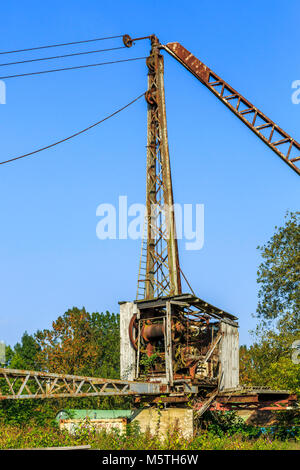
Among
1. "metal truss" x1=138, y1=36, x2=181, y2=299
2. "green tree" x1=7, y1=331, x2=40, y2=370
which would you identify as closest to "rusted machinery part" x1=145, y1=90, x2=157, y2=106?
"metal truss" x1=138, y1=36, x2=181, y2=299

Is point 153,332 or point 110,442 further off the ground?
point 153,332

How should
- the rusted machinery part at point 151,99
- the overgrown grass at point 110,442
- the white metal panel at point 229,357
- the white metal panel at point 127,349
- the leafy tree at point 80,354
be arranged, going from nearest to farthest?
the overgrown grass at point 110,442 < the white metal panel at point 127,349 < the white metal panel at point 229,357 < the rusted machinery part at point 151,99 < the leafy tree at point 80,354

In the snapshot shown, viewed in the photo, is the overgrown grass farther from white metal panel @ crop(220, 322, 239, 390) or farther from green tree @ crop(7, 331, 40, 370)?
green tree @ crop(7, 331, 40, 370)

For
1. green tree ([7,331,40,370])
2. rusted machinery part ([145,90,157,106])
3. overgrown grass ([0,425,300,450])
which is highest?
rusted machinery part ([145,90,157,106])

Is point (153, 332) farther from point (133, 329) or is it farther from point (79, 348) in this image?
point (79, 348)

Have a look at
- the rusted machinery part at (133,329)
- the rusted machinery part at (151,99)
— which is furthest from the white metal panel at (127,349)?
the rusted machinery part at (151,99)

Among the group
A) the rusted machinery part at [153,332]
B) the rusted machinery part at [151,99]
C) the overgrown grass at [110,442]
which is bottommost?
the overgrown grass at [110,442]

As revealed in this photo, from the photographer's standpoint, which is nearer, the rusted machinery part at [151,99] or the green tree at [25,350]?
the rusted machinery part at [151,99]

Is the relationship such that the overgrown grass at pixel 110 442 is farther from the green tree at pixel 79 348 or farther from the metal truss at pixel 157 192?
the green tree at pixel 79 348

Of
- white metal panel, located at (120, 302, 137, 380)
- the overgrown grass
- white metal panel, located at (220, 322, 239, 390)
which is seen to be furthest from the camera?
white metal panel, located at (220, 322, 239, 390)

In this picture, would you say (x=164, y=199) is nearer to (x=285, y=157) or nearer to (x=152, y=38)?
(x=285, y=157)

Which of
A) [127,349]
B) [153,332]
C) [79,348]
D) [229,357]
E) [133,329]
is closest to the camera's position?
[153,332]

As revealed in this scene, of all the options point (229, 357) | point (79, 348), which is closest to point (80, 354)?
point (79, 348)
